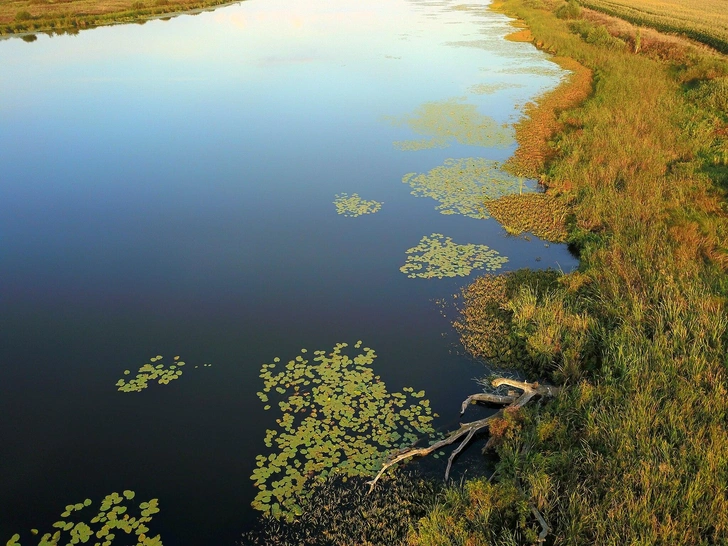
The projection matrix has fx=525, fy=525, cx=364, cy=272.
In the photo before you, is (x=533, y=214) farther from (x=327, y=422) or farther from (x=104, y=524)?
(x=104, y=524)

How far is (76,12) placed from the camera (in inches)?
1224

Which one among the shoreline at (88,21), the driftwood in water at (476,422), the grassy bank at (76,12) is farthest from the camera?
the grassy bank at (76,12)

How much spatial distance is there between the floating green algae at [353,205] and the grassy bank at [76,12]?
26110 millimetres

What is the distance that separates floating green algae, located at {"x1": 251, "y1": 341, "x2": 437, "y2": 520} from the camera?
4.41 meters

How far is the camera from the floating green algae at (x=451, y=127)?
12.0 metres

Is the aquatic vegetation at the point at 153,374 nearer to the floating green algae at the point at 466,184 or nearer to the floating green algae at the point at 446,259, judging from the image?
the floating green algae at the point at 446,259

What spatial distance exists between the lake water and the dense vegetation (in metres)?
7.68

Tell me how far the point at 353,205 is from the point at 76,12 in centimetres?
3101

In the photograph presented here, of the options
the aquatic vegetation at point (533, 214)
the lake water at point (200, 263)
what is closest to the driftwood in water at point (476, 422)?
the lake water at point (200, 263)

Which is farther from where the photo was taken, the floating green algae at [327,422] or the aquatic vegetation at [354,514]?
the floating green algae at [327,422]

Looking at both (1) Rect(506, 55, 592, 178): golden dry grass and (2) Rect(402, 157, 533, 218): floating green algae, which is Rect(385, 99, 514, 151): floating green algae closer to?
(1) Rect(506, 55, 592, 178): golden dry grass

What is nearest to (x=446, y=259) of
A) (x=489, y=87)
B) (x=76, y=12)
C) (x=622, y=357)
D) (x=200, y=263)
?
(x=622, y=357)

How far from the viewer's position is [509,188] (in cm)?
966

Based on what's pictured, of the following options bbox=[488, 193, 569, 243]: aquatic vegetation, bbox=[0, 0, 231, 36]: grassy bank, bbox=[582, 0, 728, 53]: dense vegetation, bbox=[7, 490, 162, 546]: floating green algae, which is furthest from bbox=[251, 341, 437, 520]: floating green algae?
bbox=[0, 0, 231, 36]: grassy bank
